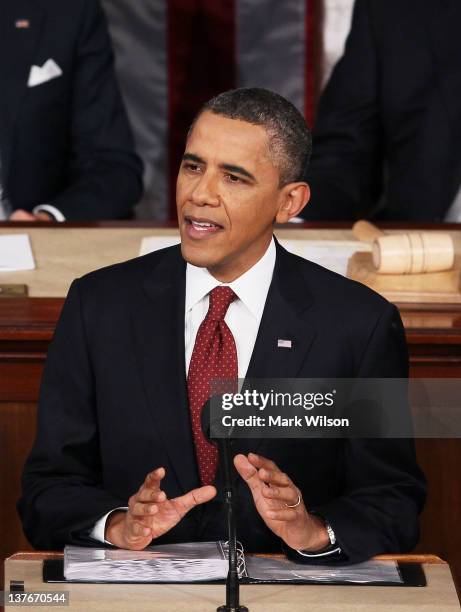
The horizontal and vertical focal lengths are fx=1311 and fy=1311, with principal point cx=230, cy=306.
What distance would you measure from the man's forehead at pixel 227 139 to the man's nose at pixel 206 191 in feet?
0.10

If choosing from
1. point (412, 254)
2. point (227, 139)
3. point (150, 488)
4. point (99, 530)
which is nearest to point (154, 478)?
point (150, 488)

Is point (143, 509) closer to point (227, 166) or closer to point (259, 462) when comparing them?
point (259, 462)

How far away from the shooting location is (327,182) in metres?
3.35

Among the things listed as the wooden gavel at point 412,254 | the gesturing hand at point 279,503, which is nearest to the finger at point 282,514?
the gesturing hand at point 279,503

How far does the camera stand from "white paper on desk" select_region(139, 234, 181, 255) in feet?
8.34

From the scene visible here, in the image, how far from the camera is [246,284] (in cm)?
189

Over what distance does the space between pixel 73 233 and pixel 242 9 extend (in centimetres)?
168

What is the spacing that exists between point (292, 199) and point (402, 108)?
5.64 ft

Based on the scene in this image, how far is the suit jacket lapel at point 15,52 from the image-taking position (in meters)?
3.50

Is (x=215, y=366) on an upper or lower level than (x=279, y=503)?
upper

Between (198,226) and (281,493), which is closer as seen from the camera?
(281,493)

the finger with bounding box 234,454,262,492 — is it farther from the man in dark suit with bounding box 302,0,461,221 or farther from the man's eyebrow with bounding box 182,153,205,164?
the man in dark suit with bounding box 302,0,461,221

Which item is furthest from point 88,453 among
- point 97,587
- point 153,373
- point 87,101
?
point 87,101

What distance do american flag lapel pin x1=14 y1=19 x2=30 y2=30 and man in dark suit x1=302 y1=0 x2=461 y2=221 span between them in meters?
0.83
